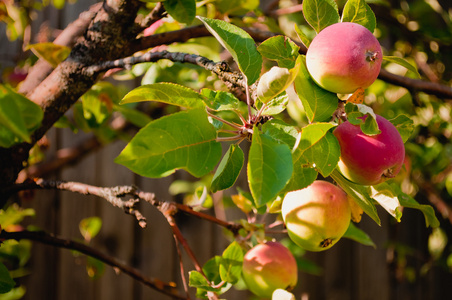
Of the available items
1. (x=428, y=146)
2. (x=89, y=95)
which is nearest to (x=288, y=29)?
(x=428, y=146)

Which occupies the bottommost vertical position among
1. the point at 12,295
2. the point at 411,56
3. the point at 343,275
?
the point at 343,275

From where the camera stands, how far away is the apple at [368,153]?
0.49 meters

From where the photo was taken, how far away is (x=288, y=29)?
5.11 feet

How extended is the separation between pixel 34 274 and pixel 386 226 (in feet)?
5.07

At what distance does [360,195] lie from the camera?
52cm

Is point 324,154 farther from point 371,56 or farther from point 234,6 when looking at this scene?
point 234,6

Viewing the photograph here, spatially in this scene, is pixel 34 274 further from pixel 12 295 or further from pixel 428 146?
pixel 428 146

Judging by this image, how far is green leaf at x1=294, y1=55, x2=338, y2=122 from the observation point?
1.51 feet

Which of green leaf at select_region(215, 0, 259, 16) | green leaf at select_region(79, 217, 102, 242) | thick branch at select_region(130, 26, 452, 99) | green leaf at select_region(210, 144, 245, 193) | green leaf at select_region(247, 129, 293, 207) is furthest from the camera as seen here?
green leaf at select_region(79, 217, 102, 242)

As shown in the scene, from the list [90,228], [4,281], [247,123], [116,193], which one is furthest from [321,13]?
[90,228]

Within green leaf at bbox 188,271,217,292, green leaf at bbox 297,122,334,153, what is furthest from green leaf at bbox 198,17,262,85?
green leaf at bbox 188,271,217,292

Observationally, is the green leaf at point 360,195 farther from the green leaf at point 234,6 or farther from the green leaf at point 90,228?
the green leaf at point 90,228

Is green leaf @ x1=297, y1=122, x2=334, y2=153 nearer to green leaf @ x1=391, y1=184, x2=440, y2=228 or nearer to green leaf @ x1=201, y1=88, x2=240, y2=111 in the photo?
green leaf @ x1=201, y1=88, x2=240, y2=111

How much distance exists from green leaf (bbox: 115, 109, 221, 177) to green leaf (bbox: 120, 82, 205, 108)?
0.03m
